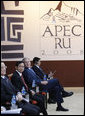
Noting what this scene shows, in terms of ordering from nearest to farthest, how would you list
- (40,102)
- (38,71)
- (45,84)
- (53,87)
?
(40,102) → (45,84) → (53,87) → (38,71)

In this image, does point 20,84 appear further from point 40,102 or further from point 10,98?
point 10,98

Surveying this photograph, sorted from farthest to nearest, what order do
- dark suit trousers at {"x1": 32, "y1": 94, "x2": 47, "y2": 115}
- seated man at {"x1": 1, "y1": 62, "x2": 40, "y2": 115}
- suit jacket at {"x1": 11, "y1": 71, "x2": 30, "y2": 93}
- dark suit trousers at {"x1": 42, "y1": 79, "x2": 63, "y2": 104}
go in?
dark suit trousers at {"x1": 42, "y1": 79, "x2": 63, "y2": 104} < suit jacket at {"x1": 11, "y1": 71, "x2": 30, "y2": 93} < dark suit trousers at {"x1": 32, "y1": 94, "x2": 47, "y2": 115} < seated man at {"x1": 1, "y1": 62, "x2": 40, "y2": 115}

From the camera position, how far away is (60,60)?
7355mm

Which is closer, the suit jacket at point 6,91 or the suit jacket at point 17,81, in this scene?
the suit jacket at point 6,91

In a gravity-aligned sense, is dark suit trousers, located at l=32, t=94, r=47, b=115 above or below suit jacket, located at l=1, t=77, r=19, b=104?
below

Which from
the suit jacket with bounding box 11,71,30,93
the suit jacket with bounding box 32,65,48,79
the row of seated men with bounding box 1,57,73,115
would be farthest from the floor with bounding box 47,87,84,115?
the suit jacket with bounding box 11,71,30,93

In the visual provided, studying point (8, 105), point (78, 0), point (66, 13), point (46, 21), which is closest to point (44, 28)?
point (46, 21)

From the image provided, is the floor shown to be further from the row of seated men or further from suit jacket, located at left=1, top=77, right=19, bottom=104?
suit jacket, located at left=1, top=77, right=19, bottom=104

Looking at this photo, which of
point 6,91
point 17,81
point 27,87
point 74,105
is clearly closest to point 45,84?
point 27,87

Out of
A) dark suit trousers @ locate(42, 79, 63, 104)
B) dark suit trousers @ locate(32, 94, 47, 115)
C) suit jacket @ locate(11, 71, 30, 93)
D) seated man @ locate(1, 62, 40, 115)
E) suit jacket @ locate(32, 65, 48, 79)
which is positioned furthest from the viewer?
suit jacket @ locate(32, 65, 48, 79)

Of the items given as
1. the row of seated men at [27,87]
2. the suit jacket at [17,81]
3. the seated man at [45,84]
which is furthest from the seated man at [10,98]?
the seated man at [45,84]

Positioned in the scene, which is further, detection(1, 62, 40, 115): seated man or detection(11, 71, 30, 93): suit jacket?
detection(11, 71, 30, 93): suit jacket

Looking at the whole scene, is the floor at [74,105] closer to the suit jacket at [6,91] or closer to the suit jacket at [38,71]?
the suit jacket at [38,71]

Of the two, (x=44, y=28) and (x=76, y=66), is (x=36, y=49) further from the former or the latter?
(x=76, y=66)
